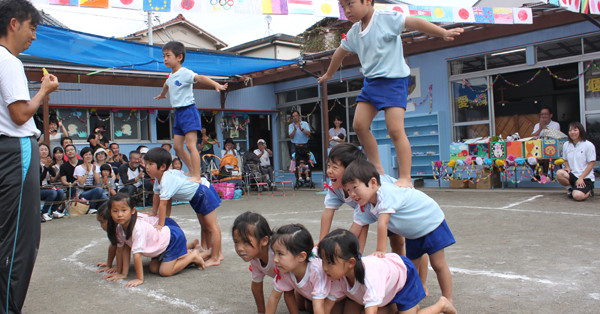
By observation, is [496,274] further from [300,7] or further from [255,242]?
[300,7]

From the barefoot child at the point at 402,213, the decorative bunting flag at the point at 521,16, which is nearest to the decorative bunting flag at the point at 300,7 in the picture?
the decorative bunting flag at the point at 521,16

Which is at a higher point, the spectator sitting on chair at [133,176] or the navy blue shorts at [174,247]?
the spectator sitting on chair at [133,176]

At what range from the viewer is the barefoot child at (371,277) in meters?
2.40

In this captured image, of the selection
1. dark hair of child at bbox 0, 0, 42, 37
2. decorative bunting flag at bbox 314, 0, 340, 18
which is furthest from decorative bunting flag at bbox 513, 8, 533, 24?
dark hair of child at bbox 0, 0, 42, 37

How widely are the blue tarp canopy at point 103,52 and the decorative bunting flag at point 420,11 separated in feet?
15.0

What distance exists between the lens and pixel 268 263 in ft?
9.45

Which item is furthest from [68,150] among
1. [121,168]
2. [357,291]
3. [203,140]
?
[357,291]

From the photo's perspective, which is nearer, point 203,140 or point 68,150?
point 68,150

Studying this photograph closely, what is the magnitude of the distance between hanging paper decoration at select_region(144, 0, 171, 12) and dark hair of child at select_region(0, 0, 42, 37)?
12.6 feet

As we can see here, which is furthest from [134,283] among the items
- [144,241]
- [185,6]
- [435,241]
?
[185,6]

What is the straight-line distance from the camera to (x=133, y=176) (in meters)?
9.82

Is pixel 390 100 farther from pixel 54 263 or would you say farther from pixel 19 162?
pixel 54 263

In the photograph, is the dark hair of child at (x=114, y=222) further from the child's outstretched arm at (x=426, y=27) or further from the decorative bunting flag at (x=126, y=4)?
the decorative bunting flag at (x=126, y=4)

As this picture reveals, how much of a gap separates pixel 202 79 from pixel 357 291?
3509mm
